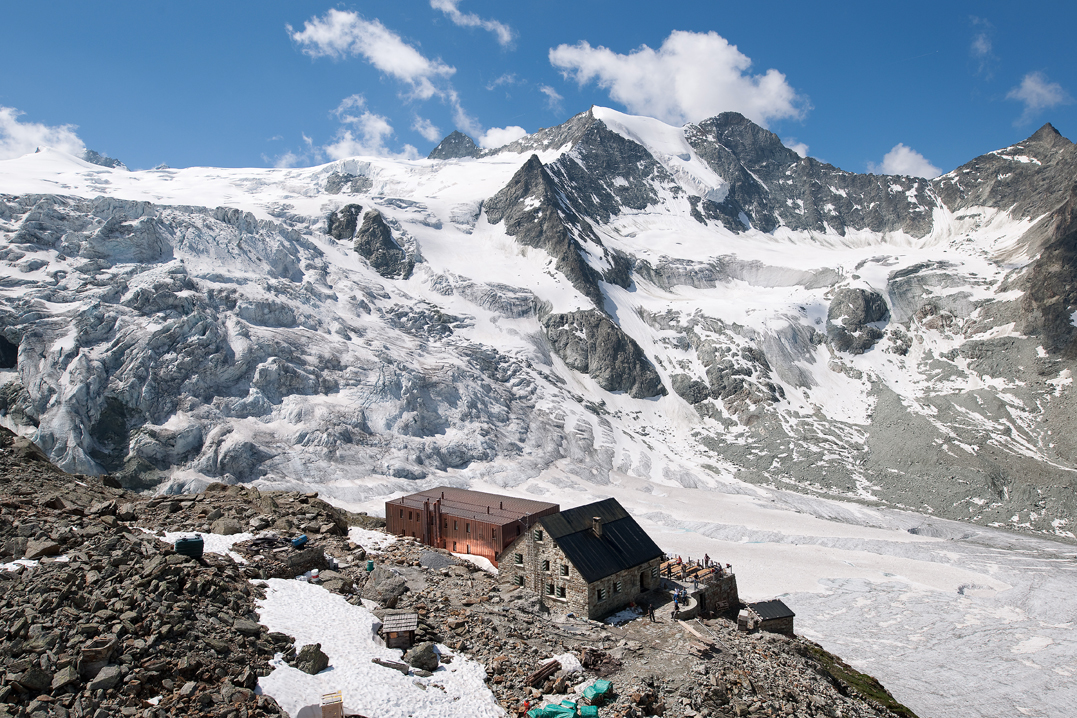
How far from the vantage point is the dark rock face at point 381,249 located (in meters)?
134

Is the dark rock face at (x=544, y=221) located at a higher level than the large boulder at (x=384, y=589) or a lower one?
higher

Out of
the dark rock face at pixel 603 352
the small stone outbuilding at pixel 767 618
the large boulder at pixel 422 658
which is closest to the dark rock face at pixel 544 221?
the dark rock face at pixel 603 352

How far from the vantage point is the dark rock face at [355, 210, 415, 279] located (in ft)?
439

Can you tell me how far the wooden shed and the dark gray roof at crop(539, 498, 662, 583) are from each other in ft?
32.8

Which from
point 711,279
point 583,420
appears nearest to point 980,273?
point 711,279

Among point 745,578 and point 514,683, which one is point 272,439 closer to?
point 745,578

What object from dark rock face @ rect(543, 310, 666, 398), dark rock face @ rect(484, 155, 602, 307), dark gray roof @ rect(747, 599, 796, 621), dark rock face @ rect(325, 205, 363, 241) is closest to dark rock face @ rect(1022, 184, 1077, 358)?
dark rock face @ rect(543, 310, 666, 398)

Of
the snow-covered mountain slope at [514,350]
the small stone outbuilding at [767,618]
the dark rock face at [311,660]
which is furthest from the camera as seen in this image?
the snow-covered mountain slope at [514,350]

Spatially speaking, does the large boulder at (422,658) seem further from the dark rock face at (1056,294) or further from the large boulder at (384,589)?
the dark rock face at (1056,294)

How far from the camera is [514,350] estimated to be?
392 ft

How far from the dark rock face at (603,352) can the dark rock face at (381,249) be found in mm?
33222

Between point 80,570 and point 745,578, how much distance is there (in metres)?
54.7

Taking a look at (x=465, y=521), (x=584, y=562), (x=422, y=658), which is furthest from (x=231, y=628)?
(x=465, y=521)

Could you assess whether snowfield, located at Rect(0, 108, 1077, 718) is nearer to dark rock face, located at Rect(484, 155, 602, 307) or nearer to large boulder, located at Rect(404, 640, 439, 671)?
large boulder, located at Rect(404, 640, 439, 671)
